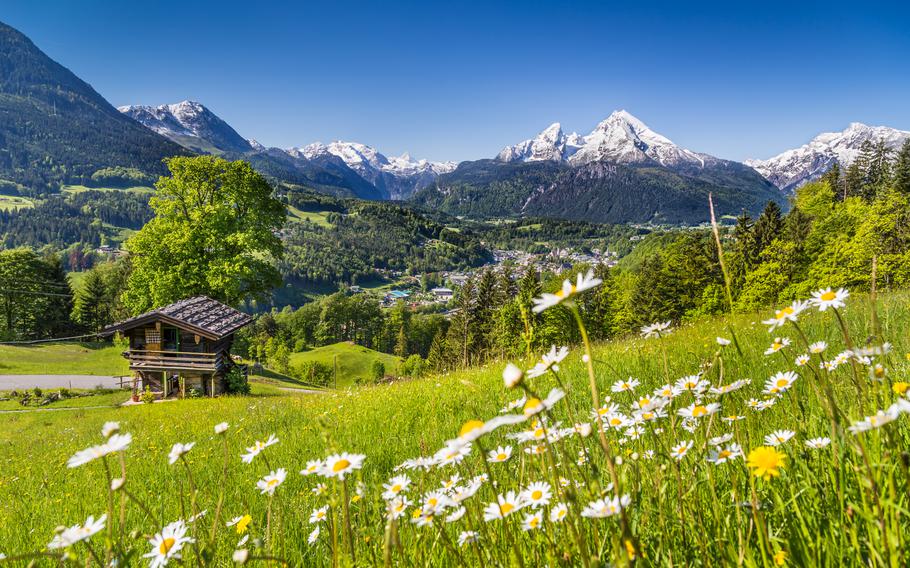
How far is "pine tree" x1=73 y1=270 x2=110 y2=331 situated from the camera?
5451 centimetres

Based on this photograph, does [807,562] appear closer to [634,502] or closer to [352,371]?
[634,502]

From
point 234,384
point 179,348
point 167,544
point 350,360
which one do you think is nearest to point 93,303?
point 350,360

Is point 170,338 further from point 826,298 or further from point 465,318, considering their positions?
point 465,318

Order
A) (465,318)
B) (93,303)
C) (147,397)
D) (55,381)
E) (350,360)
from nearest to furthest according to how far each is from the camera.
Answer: (147,397) < (55,381) < (465,318) < (93,303) < (350,360)

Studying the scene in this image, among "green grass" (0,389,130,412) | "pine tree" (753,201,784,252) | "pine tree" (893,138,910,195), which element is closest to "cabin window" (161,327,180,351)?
"green grass" (0,389,130,412)

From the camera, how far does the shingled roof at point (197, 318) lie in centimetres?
2164

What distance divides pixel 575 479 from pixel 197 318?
23.8 metres

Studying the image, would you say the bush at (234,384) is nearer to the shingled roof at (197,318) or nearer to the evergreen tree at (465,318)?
the shingled roof at (197,318)

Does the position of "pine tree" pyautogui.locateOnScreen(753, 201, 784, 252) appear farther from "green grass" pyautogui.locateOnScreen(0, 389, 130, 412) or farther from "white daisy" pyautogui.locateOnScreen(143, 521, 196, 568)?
"white daisy" pyautogui.locateOnScreen(143, 521, 196, 568)

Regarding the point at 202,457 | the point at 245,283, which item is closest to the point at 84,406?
the point at 245,283

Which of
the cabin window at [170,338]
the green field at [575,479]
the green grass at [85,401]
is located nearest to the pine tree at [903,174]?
the green field at [575,479]

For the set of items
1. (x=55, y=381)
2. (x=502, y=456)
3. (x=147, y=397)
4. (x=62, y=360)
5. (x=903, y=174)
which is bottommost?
(x=62, y=360)

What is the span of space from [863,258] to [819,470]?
A: 3469cm

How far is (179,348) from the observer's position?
2348cm
